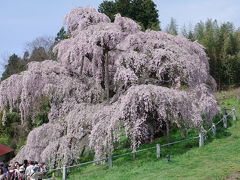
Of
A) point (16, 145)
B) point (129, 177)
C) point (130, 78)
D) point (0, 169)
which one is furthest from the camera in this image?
point (16, 145)

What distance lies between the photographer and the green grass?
7082 millimetres

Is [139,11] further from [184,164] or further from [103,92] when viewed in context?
[184,164]

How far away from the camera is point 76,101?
1042cm

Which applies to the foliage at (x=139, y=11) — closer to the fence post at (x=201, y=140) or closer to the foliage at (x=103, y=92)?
the foliage at (x=103, y=92)

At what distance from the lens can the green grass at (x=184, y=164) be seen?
23.2ft

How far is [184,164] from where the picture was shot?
8062 mm

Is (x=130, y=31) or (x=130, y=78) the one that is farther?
(x=130, y=31)

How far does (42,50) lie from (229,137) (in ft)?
93.3

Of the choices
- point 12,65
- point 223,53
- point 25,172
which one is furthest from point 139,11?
point 25,172

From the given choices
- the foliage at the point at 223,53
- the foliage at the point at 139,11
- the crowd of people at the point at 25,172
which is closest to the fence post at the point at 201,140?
the crowd of people at the point at 25,172

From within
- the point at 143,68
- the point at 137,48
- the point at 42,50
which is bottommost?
the point at 143,68

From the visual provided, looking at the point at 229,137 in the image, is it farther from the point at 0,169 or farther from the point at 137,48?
the point at 0,169

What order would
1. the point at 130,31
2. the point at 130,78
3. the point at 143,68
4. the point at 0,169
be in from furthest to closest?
the point at 130,31, the point at 143,68, the point at 130,78, the point at 0,169

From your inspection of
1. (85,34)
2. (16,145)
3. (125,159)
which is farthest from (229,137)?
(16,145)
